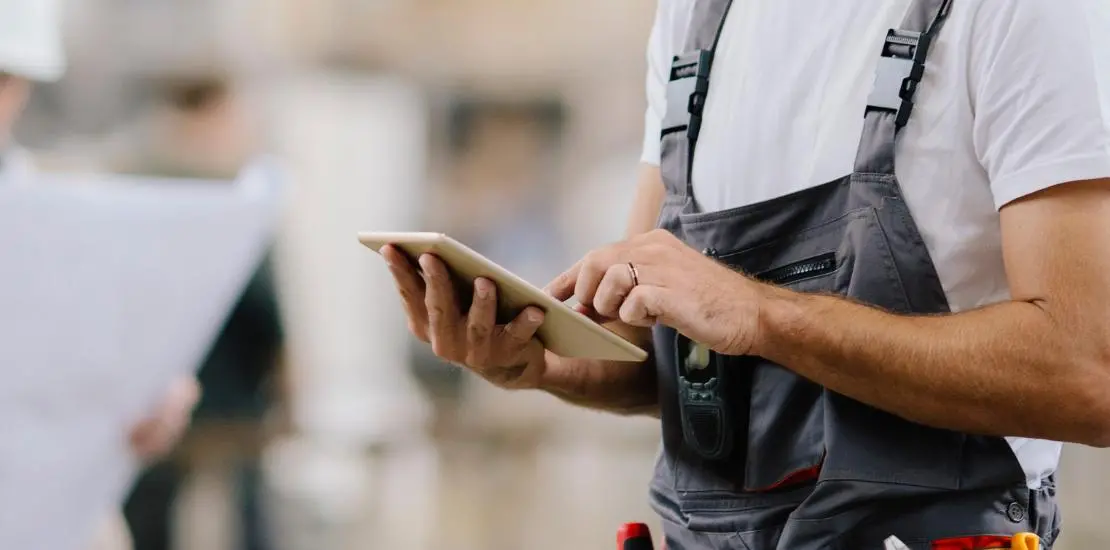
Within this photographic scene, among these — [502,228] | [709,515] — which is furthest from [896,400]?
[502,228]

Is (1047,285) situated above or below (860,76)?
below

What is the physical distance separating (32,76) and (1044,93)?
1769 mm

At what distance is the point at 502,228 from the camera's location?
4922 millimetres

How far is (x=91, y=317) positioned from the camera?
5.22 feet

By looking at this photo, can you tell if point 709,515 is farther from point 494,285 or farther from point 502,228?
point 502,228

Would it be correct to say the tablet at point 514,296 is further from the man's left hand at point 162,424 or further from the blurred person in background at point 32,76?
the blurred person in background at point 32,76

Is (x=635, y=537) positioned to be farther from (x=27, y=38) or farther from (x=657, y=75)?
(x=27, y=38)

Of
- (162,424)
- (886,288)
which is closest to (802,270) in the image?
(886,288)

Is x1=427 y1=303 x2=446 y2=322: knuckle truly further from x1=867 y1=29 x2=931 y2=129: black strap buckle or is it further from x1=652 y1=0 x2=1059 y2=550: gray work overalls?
x1=867 y1=29 x2=931 y2=129: black strap buckle

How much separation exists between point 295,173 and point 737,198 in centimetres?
388

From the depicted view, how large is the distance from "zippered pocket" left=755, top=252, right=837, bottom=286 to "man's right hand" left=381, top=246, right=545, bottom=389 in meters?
0.23

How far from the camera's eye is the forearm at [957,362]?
3.37 feet

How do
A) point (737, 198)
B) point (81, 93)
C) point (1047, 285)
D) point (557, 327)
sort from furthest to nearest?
point (81, 93), point (737, 198), point (557, 327), point (1047, 285)

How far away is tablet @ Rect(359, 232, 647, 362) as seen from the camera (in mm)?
1046
